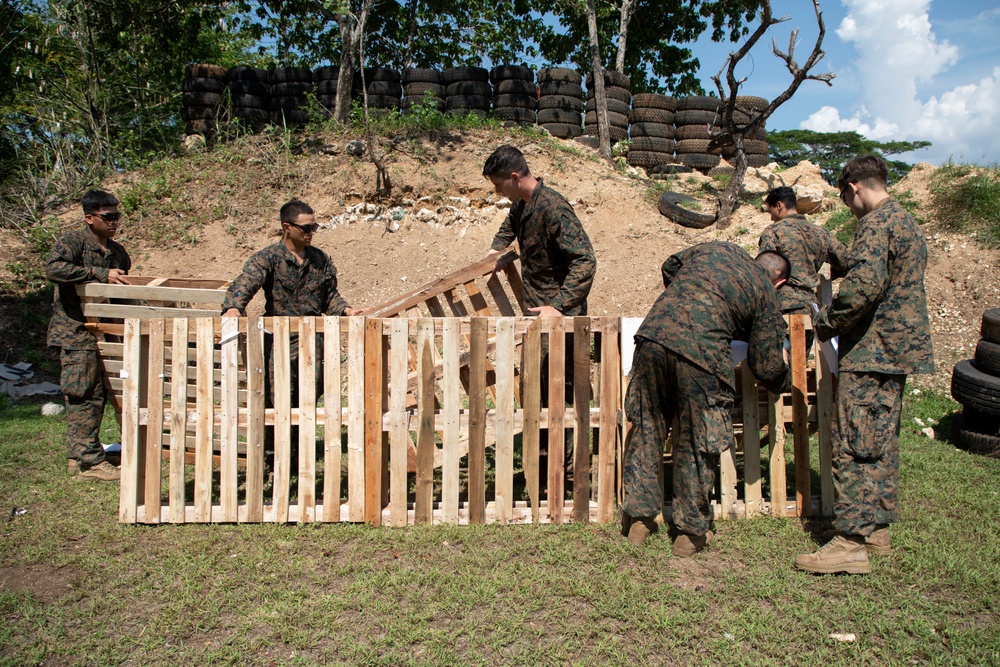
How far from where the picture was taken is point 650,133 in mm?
15719

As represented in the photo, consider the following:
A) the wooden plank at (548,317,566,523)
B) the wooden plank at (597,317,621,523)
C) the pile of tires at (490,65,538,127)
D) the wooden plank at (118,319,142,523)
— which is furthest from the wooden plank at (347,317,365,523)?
the pile of tires at (490,65,538,127)

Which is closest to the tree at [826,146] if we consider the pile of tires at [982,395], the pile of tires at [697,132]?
the pile of tires at [697,132]

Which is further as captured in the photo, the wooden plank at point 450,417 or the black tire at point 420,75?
the black tire at point 420,75

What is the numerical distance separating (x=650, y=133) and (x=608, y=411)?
41.3 feet

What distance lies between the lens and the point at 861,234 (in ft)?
13.0

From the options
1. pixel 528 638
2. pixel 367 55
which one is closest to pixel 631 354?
pixel 528 638

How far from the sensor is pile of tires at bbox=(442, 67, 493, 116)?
15.4 m

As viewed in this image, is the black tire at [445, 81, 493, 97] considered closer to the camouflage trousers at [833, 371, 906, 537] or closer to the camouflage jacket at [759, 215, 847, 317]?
the camouflage jacket at [759, 215, 847, 317]

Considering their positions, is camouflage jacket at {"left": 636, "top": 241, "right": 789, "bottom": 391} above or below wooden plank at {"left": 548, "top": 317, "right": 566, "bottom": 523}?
above

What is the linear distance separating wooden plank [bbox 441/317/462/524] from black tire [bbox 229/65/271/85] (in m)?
13.2

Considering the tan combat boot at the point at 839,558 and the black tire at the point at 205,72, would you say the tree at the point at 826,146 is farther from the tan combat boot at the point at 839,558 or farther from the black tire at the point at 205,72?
the tan combat boot at the point at 839,558

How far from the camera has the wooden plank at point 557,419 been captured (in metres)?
4.46

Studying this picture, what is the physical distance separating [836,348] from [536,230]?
83.1 inches

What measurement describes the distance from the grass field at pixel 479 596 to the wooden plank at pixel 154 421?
0.17 m
